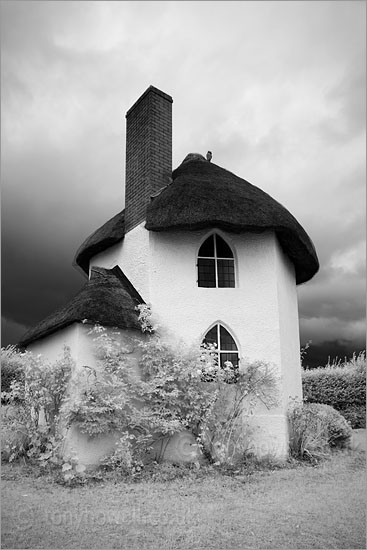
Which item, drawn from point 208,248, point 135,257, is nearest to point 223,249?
point 208,248

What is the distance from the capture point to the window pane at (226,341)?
1280 centimetres

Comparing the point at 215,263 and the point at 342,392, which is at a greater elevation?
the point at 215,263

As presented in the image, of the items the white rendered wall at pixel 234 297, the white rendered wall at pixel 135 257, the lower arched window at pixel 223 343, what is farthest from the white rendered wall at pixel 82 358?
the lower arched window at pixel 223 343

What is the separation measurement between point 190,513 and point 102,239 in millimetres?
8007

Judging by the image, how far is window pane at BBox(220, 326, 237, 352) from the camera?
12805mm

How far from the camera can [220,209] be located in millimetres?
12422

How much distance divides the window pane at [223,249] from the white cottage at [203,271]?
24 millimetres

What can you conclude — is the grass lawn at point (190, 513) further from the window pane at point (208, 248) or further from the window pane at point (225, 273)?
the window pane at point (208, 248)

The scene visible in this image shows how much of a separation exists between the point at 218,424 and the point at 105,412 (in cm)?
241

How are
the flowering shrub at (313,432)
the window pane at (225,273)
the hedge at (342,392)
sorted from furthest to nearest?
the hedge at (342,392), the window pane at (225,273), the flowering shrub at (313,432)

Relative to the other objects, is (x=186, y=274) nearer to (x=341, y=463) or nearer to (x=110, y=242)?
(x=110, y=242)

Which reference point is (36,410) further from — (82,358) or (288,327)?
(288,327)

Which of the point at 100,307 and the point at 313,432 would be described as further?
the point at 313,432

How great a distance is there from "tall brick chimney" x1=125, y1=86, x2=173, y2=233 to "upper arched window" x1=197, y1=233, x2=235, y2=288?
1.80 m
